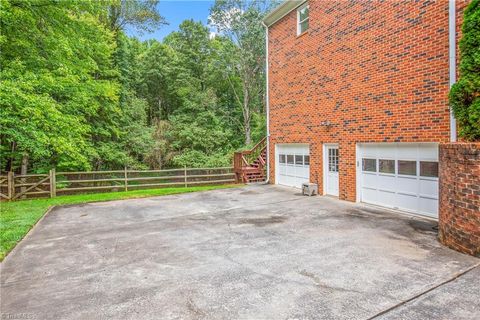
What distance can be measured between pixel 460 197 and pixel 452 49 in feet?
11.8

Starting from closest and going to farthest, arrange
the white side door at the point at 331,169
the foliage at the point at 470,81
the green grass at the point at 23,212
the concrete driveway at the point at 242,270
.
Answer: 1. the concrete driveway at the point at 242,270
2. the foliage at the point at 470,81
3. the green grass at the point at 23,212
4. the white side door at the point at 331,169

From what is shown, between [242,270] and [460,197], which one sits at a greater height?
[460,197]

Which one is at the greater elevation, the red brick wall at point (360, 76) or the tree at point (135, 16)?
the tree at point (135, 16)

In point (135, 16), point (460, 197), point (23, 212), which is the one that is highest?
point (135, 16)

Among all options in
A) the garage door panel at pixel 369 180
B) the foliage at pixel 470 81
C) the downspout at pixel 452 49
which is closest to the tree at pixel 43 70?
the garage door panel at pixel 369 180

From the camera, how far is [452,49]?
631 centimetres

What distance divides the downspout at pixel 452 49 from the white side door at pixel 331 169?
3920 millimetres

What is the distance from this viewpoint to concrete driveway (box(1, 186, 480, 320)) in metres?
3.24

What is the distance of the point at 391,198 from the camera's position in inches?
316

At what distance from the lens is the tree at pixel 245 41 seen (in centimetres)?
2273

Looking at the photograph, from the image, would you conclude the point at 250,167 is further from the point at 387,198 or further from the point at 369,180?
the point at 387,198

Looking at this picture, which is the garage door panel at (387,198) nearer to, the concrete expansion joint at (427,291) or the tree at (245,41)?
the concrete expansion joint at (427,291)

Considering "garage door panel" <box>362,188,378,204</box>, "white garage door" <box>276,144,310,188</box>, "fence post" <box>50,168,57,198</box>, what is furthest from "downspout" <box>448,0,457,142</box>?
"fence post" <box>50,168,57,198</box>

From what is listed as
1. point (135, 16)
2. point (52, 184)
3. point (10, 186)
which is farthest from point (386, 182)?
point (135, 16)
